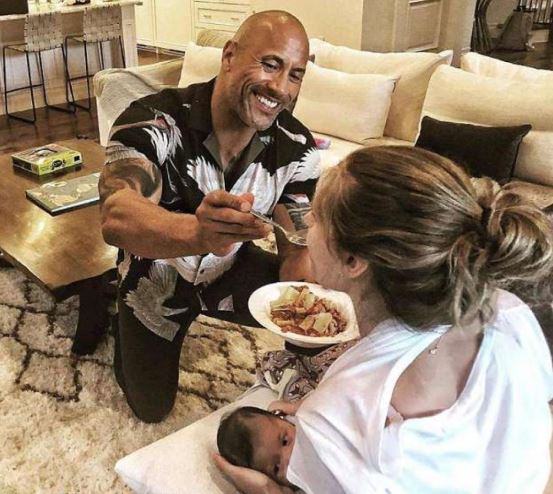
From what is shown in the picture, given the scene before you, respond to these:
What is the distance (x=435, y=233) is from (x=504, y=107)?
2.24 meters

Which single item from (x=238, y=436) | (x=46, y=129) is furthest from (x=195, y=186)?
(x=46, y=129)

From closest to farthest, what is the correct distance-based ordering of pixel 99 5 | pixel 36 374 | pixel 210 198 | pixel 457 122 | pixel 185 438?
pixel 210 198, pixel 185 438, pixel 36 374, pixel 457 122, pixel 99 5

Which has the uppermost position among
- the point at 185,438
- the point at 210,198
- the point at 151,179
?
the point at 210,198

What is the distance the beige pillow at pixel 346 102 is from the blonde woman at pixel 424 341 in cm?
245

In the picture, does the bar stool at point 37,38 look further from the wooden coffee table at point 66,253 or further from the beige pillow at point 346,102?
the wooden coffee table at point 66,253

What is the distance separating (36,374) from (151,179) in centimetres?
97

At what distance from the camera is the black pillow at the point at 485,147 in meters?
2.75

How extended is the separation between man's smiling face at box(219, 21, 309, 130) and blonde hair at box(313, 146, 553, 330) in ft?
2.61

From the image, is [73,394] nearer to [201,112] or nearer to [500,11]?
[201,112]

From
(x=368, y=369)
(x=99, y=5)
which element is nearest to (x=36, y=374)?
(x=368, y=369)

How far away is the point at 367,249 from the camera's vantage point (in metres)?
0.95

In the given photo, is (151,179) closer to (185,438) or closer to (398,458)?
(185,438)

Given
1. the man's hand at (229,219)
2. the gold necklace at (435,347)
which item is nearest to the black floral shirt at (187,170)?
the man's hand at (229,219)

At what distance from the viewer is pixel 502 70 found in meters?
3.25
